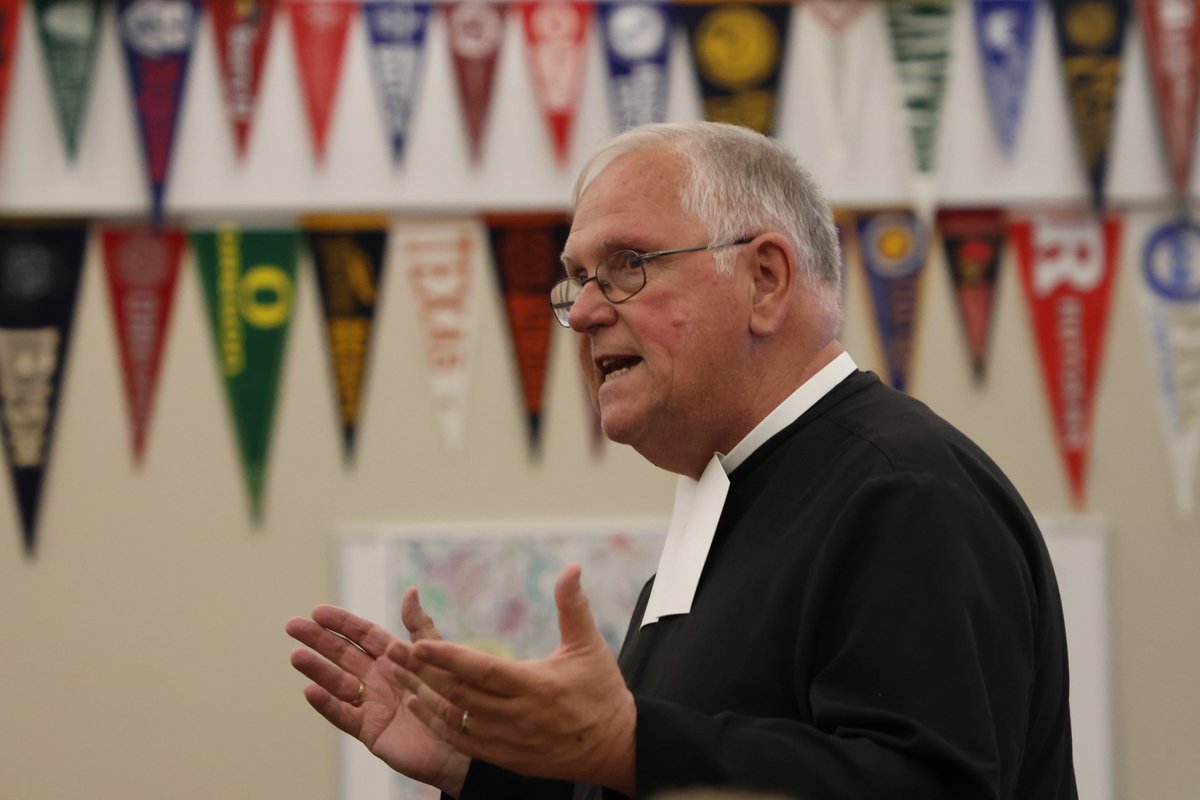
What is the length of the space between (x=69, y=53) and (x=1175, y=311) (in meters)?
2.67

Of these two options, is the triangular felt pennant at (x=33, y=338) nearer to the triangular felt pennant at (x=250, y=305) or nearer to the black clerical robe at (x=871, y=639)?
the triangular felt pennant at (x=250, y=305)

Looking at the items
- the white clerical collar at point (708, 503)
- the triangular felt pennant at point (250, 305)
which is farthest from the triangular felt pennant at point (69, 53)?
the white clerical collar at point (708, 503)

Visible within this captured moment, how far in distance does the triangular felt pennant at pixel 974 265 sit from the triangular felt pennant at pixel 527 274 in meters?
0.93

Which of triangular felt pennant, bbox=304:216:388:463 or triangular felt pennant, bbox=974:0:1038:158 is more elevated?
triangular felt pennant, bbox=974:0:1038:158

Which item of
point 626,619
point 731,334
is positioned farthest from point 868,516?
point 626,619

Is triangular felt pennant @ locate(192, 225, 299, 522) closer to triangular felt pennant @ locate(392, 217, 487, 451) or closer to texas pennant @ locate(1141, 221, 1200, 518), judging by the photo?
triangular felt pennant @ locate(392, 217, 487, 451)

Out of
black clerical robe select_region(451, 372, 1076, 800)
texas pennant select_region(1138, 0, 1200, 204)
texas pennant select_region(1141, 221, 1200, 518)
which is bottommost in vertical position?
black clerical robe select_region(451, 372, 1076, 800)

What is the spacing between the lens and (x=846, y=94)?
3229mm

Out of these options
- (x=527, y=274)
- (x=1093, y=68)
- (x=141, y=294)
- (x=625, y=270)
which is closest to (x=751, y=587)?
(x=625, y=270)

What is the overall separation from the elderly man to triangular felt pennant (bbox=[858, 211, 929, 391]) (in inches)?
72.7

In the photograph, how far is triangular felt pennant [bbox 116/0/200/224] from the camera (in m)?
3.08

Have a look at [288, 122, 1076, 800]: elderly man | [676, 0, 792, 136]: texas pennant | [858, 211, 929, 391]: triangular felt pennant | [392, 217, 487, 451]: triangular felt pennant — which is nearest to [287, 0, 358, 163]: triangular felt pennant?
[392, 217, 487, 451]: triangular felt pennant

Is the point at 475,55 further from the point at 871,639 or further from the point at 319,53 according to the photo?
the point at 871,639

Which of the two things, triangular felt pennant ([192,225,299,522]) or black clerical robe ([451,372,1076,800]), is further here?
triangular felt pennant ([192,225,299,522])
